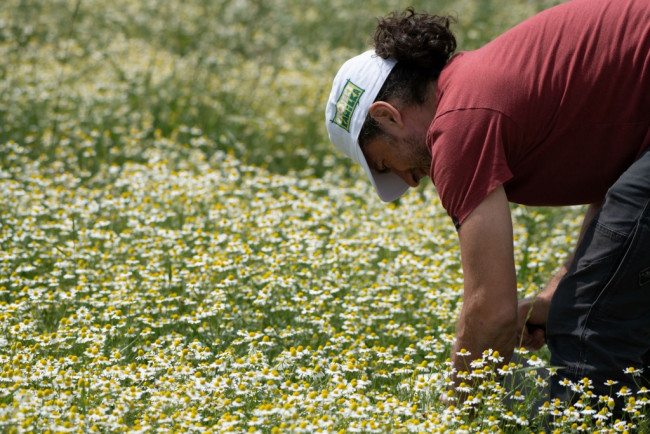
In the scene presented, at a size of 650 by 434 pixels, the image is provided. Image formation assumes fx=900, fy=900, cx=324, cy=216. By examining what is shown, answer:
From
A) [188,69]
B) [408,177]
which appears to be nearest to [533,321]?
[408,177]

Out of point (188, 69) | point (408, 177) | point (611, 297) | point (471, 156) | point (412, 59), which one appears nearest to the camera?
point (471, 156)

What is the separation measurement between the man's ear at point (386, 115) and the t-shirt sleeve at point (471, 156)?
308 millimetres

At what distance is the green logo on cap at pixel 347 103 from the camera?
3.18m

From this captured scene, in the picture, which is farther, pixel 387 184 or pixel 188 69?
pixel 188 69

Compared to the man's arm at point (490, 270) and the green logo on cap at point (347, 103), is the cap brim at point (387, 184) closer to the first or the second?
the green logo on cap at point (347, 103)

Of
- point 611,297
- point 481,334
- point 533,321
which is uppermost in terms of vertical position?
point 611,297

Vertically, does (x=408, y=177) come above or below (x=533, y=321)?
above

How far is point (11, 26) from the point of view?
8.12 metres

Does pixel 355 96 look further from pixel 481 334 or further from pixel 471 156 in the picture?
pixel 481 334

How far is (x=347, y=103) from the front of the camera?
126 inches

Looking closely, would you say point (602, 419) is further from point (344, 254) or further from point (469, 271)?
point (344, 254)

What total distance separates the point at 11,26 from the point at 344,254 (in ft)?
16.7

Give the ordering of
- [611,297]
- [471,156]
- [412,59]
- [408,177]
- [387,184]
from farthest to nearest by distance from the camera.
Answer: [387,184] → [408,177] → [412,59] → [611,297] → [471,156]

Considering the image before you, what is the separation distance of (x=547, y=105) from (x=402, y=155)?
0.56 metres
